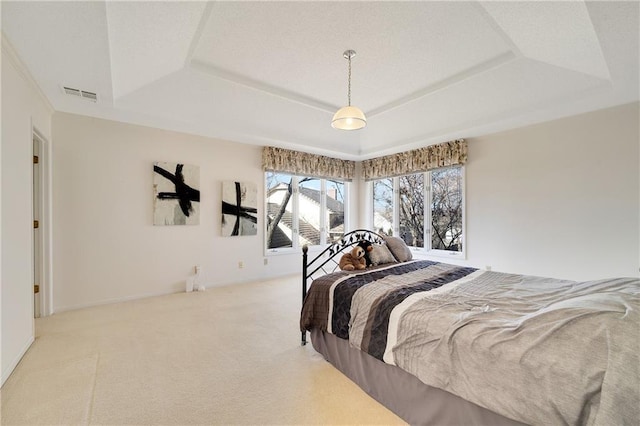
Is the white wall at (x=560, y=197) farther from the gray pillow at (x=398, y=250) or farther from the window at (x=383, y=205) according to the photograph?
the gray pillow at (x=398, y=250)

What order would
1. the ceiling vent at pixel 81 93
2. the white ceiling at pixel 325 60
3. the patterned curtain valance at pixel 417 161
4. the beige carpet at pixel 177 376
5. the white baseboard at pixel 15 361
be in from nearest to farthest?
1. the beige carpet at pixel 177 376
2. the white baseboard at pixel 15 361
3. the white ceiling at pixel 325 60
4. the ceiling vent at pixel 81 93
5. the patterned curtain valance at pixel 417 161

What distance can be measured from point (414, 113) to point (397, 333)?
358 cm

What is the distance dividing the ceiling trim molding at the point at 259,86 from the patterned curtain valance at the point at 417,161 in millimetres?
1847

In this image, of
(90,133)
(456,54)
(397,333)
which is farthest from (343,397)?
(90,133)

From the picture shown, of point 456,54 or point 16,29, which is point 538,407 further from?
point 16,29

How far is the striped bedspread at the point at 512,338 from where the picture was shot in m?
1.06

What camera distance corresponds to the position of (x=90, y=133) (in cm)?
368

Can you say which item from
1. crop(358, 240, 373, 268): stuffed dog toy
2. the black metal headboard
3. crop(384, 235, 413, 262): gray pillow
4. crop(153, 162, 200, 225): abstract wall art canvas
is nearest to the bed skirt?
the black metal headboard

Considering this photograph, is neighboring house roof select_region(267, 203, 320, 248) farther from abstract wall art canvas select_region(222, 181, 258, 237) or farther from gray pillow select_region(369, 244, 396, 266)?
gray pillow select_region(369, 244, 396, 266)

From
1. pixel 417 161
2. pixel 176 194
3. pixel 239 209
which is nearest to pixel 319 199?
pixel 239 209

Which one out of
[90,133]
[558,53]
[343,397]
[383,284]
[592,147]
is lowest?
[343,397]

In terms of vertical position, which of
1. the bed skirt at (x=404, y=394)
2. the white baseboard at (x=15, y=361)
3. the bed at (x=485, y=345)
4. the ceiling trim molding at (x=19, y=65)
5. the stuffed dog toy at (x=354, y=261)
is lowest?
the white baseboard at (x=15, y=361)

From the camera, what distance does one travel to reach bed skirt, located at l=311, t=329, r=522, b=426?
139 centimetres

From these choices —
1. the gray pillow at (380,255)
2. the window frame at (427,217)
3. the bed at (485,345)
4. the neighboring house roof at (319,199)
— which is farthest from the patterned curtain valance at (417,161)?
the bed at (485,345)
